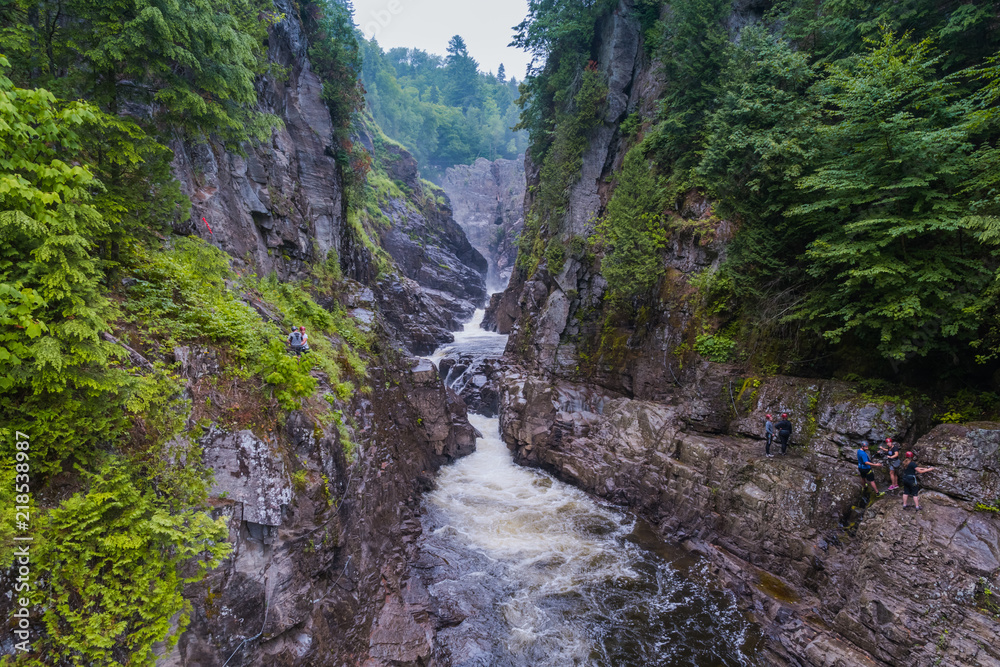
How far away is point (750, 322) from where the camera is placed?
12.4 m

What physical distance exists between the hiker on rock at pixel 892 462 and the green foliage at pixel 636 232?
855 cm

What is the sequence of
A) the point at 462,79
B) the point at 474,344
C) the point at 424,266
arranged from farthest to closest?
the point at 462,79
the point at 424,266
the point at 474,344

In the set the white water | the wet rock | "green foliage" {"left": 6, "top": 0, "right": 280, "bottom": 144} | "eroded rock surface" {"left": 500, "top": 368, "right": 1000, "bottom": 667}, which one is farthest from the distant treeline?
"green foliage" {"left": 6, "top": 0, "right": 280, "bottom": 144}

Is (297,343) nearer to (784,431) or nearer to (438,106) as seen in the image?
(784,431)

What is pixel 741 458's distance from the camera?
1124cm

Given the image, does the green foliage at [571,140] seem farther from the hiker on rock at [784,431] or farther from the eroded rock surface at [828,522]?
the hiker on rock at [784,431]

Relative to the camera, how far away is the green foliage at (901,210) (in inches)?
303

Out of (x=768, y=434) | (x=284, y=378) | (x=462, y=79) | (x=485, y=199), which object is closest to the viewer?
(x=284, y=378)

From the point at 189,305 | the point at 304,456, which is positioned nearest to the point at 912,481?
the point at 304,456

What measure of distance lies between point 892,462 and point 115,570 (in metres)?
13.6

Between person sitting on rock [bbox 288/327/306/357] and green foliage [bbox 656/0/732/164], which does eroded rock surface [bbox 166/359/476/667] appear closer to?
person sitting on rock [bbox 288/327/306/357]

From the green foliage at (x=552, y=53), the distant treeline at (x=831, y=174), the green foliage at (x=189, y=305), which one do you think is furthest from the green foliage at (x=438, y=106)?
the green foliage at (x=189, y=305)

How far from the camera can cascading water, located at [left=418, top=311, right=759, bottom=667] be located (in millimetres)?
8688

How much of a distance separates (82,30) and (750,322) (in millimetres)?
16848
